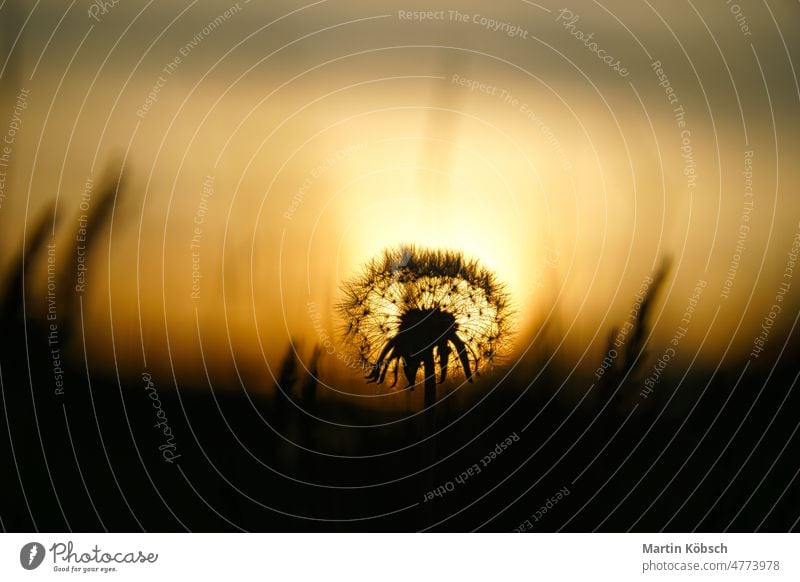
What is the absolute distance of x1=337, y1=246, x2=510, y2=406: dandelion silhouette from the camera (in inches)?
57.3

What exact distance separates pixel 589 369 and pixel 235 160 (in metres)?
0.72

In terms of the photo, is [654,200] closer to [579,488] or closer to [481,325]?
[481,325]

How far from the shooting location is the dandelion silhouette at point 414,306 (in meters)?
1.46

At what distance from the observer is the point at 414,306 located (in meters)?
1.46

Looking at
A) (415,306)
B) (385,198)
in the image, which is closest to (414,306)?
(415,306)

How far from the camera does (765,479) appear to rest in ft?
5.00
